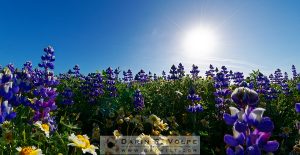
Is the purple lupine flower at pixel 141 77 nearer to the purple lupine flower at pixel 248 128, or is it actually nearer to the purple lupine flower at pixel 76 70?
the purple lupine flower at pixel 76 70

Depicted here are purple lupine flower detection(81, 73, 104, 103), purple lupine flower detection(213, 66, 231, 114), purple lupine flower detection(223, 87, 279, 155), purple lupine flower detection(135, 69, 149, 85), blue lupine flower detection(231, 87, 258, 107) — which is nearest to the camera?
purple lupine flower detection(223, 87, 279, 155)

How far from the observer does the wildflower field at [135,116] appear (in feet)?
8.54

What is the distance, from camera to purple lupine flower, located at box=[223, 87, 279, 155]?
7.97ft

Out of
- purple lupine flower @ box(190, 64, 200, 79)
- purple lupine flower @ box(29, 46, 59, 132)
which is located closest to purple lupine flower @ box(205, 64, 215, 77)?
purple lupine flower @ box(190, 64, 200, 79)

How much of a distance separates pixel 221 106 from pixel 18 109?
14.0ft

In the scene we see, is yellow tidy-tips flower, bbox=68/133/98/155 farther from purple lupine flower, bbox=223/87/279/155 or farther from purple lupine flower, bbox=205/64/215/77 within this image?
purple lupine flower, bbox=205/64/215/77

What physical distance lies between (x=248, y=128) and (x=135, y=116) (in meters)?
3.67

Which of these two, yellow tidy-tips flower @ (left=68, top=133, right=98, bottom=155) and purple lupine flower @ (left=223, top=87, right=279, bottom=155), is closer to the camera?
purple lupine flower @ (left=223, top=87, right=279, bottom=155)

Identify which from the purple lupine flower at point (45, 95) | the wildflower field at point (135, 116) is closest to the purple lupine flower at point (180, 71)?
the wildflower field at point (135, 116)

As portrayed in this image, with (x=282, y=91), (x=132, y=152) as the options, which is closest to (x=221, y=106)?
(x=282, y=91)

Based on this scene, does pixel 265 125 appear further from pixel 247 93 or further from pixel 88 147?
pixel 88 147

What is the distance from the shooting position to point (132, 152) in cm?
383

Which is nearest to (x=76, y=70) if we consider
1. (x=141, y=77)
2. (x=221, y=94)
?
(x=141, y=77)

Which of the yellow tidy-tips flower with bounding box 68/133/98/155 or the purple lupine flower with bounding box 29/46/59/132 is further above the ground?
the purple lupine flower with bounding box 29/46/59/132
